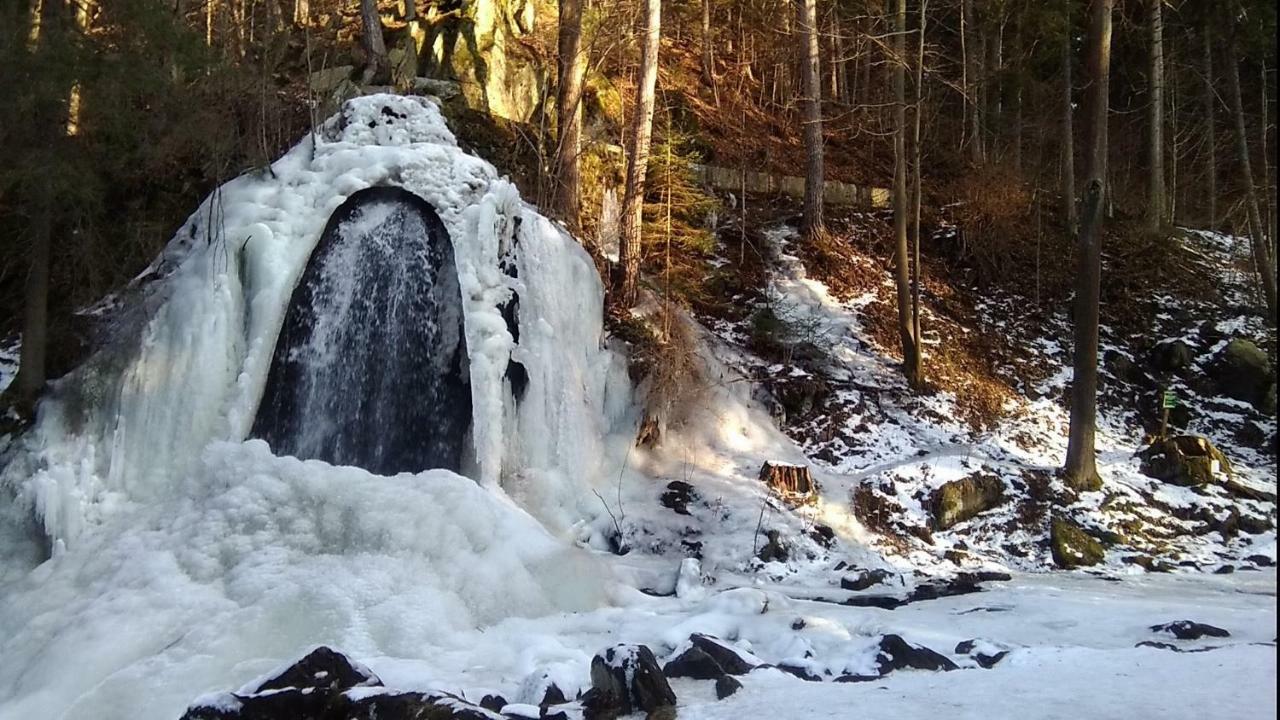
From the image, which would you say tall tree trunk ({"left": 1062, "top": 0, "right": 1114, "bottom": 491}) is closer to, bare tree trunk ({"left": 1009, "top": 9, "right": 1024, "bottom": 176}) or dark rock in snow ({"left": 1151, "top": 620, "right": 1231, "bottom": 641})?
dark rock in snow ({"left": 1151, "top": 620, "right": 1231, "bottom": 641})

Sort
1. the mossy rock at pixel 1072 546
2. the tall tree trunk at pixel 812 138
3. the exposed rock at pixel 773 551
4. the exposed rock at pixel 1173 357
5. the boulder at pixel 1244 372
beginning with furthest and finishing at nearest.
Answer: the tall tree trunk at pixel 812 138 → the exposed rock at pixel 1173 357 → the boulder at pixel 1244 372 → the mossy rock at pixel 1072 546 → the exposed rock at pixel 773 551

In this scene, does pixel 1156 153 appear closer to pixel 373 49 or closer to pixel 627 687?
pixel 373 49

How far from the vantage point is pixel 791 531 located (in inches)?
362

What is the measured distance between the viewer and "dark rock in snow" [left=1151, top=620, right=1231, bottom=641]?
17.5 feet

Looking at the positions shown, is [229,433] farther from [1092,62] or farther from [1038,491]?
[1092,62]

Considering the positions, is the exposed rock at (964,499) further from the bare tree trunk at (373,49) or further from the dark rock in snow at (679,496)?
the bare tree trunk at (373,49)

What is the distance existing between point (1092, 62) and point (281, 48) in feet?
37.3

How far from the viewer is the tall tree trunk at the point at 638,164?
11664 millimetres

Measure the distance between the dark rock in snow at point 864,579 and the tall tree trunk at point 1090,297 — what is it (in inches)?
133

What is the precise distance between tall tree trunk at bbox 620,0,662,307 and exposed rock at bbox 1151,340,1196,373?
8.20 m

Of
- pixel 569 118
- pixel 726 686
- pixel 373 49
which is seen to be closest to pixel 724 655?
pixel 726 686

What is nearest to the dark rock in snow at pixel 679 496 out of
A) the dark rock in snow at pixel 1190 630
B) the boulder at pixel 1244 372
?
the dark rock in snow at pixel 1190 630

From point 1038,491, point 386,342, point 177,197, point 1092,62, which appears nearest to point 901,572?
point 1038,491

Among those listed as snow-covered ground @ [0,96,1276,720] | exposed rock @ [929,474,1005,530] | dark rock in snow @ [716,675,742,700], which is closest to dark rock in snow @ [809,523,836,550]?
snow-covered ground @ [0,96,1276,720]
